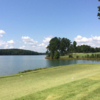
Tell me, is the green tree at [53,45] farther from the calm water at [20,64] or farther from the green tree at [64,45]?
the calm water at [20,64]

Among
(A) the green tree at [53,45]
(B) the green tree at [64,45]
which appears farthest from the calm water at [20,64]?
(B) the green tree at [64,45]

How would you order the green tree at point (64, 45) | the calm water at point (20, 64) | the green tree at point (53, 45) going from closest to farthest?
the calm water at point (20, 64)
the green tree at point (53, 45)
the green tree at point (64, 45)

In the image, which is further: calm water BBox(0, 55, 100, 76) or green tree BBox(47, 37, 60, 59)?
green tree BBox(47, 37, 60, 59)

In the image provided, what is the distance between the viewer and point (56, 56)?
72.4m

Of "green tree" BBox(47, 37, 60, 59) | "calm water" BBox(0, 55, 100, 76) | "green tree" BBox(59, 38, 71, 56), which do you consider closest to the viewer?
"calm water" BBox(0, 55, 100, 76)

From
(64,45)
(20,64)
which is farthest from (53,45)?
(20,64)

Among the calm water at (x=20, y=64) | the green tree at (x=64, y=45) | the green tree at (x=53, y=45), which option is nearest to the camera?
the calm water at (x=20, y=64)

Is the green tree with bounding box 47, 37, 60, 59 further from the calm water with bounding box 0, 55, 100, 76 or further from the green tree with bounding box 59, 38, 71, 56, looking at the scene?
the calm water with bounding box 0, 55, 100, 76

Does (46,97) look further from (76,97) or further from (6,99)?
(6,99)

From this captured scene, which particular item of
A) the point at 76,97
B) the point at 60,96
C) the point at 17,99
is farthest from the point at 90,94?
the point at 17,99

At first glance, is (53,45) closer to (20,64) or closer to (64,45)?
(64,45)

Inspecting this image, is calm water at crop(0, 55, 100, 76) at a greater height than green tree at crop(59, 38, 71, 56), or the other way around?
green tree at crop(59, 38, 71, 56)

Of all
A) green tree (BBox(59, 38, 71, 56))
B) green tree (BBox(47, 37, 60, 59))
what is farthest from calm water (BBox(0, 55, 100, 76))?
Result: green tree (BBox(59, 38, 71, 56))

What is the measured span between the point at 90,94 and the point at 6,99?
310 cm
